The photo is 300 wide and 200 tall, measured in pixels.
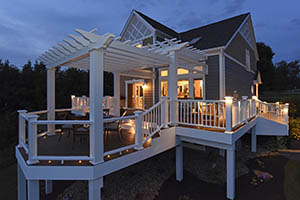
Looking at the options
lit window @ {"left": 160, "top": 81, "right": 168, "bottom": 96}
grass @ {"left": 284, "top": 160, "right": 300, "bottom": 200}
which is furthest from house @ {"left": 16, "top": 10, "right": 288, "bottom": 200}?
grass @ {"left": 284, "top": 160, "right": 300, "bottom": 200}

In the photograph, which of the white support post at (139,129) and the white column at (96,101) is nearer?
the white column at (96,101)

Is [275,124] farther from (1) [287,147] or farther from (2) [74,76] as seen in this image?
(2) [74,76]

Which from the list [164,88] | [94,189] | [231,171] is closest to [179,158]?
[231,171]

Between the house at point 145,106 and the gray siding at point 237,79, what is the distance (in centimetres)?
5

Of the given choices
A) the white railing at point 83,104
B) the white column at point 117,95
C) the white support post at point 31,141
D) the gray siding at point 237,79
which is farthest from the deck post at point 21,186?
the gray siding at point 237,79

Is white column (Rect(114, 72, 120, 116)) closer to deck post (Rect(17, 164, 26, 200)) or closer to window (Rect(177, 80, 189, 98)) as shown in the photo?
window (Rect(177, 80, 189, 98))

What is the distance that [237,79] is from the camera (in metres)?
9.45

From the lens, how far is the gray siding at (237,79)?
322 inches

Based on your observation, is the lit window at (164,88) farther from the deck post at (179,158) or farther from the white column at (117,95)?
the deck post at (179,158)

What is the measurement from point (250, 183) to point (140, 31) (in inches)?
374

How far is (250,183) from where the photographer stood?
5.42 m

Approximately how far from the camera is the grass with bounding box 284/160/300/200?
4.76 meters

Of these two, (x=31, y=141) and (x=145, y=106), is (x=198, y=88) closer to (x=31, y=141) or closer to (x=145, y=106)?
(x=145, y=106)

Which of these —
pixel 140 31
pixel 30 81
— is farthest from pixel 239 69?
pixel 30 81
